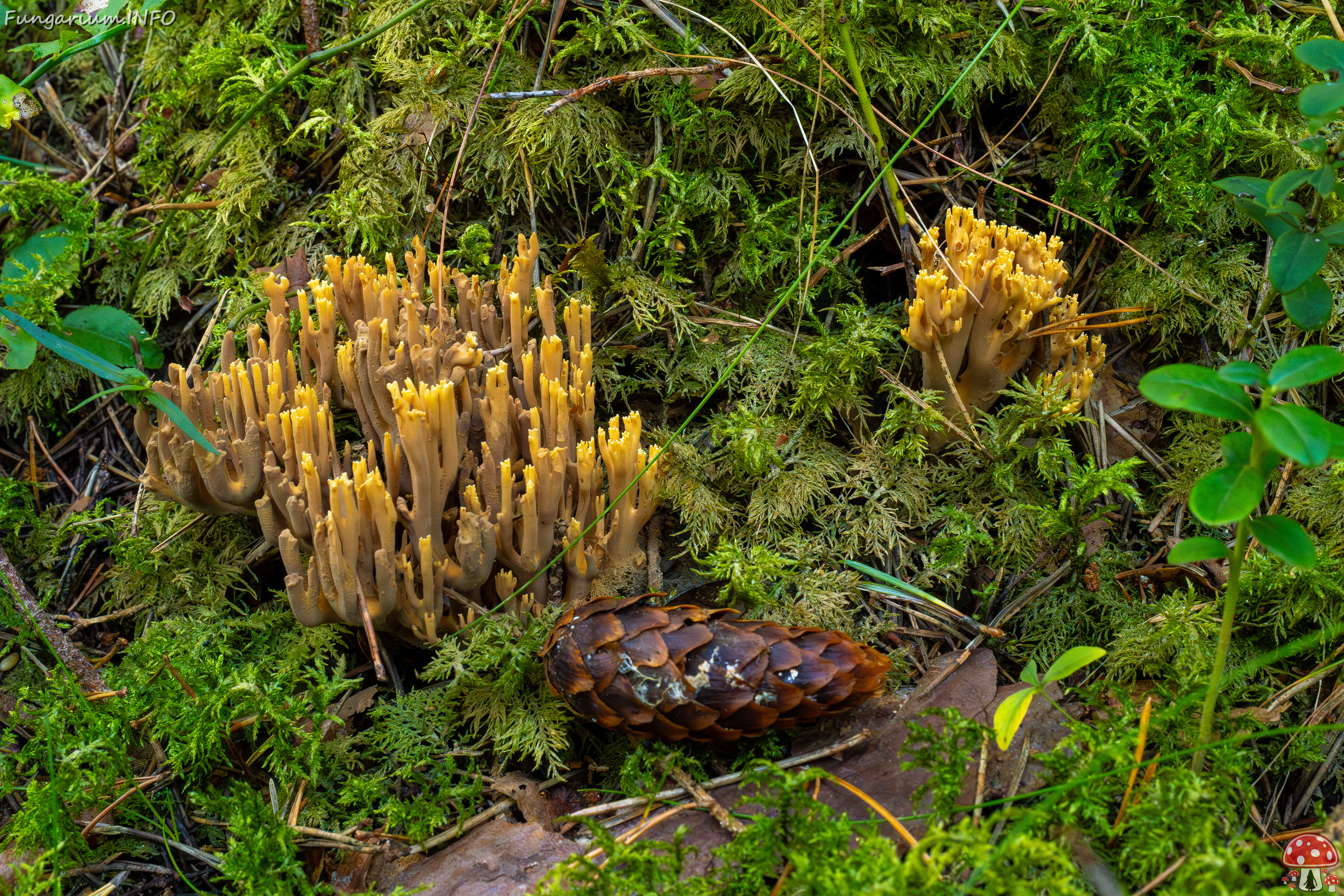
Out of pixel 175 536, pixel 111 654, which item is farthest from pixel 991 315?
pixel 111 654

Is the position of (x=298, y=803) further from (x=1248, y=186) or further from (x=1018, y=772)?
(x=1248, y=186)

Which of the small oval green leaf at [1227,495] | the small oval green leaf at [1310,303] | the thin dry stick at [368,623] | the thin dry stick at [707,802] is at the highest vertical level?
the small oval green leaf at [1310,303]

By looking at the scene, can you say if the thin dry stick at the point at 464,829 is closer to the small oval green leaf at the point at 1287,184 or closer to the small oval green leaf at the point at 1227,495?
the small oval green leaf at the point at 1227,495

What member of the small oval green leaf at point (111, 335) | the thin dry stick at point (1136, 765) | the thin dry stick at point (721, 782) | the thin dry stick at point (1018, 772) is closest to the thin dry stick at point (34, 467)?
the small oval green leaf at point (111, 335)

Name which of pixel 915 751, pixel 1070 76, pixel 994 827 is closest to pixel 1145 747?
pixel 994 827

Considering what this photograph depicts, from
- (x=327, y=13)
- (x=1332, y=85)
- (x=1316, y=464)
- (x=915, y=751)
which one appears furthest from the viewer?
(x=327, y=13)

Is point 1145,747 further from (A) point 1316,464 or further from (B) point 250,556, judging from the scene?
(B) point 250,556
